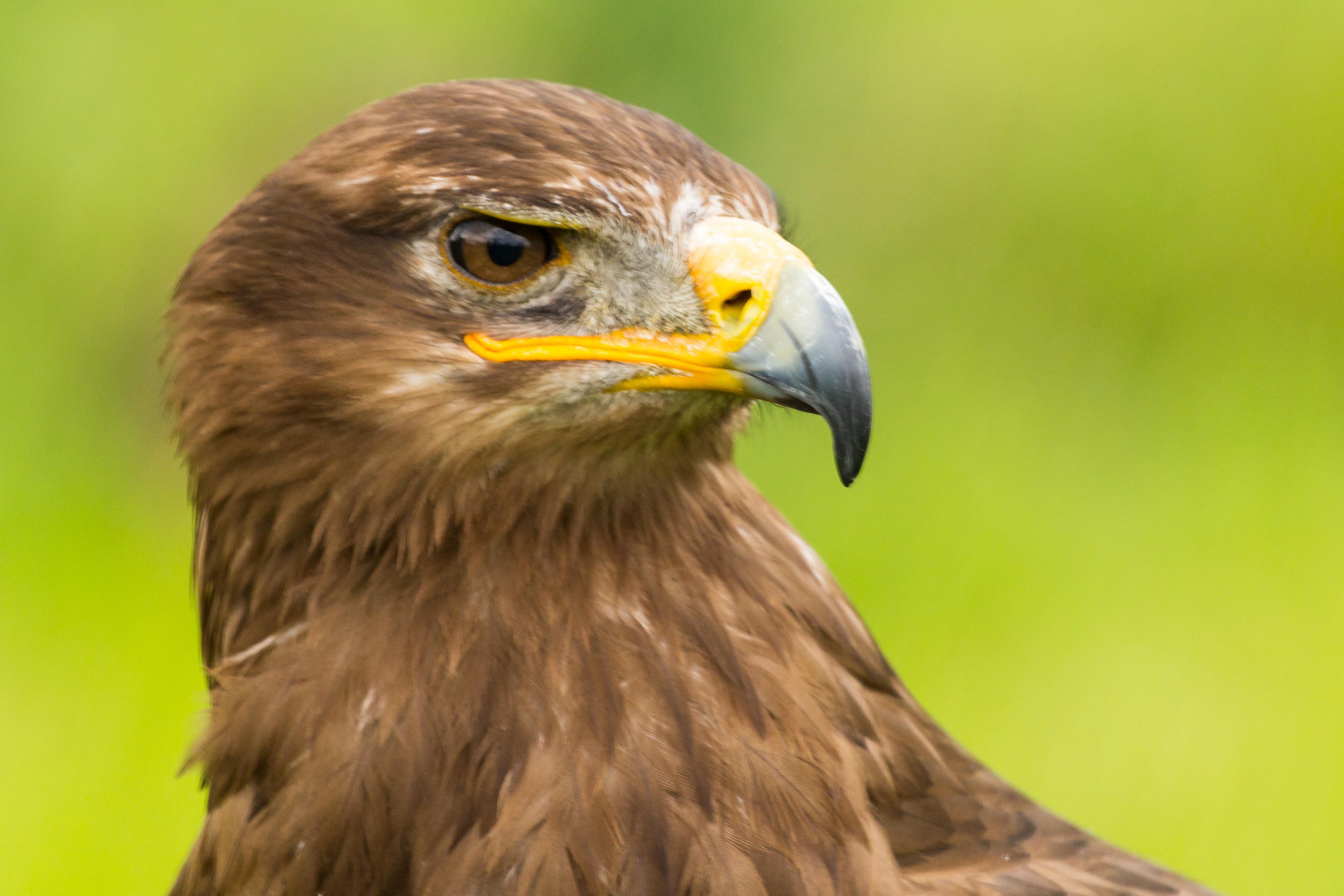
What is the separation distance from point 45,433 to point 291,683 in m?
3.88

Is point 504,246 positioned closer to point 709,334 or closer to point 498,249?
point 498,249

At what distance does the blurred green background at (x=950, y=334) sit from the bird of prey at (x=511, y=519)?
118 inches

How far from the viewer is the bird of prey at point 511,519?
2281 mm

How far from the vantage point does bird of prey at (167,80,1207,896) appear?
2.28 metres

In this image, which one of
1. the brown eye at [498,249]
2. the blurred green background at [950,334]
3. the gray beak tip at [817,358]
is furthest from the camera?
the blurred green background at [950,334]

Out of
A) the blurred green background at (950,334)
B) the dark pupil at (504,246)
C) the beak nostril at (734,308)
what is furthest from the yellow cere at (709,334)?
the blurred green background at (950,334)

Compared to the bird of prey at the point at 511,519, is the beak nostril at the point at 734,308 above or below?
above

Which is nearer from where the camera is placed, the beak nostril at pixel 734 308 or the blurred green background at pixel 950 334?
the beak nostril at pixel 734 308

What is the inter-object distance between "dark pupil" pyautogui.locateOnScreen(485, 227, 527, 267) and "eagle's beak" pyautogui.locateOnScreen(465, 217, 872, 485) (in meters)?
0.12

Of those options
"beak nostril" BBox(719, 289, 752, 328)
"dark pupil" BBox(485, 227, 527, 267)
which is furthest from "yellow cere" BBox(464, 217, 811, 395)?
"dark pupil" BBox(485, 227, 527, 267)

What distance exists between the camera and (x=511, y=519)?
7.83 ft

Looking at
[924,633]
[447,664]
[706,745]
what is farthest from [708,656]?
[924,633]

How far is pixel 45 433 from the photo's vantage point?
588 centimetres

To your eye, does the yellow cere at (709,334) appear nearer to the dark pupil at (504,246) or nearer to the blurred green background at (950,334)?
the dark pupil at (504,246)
